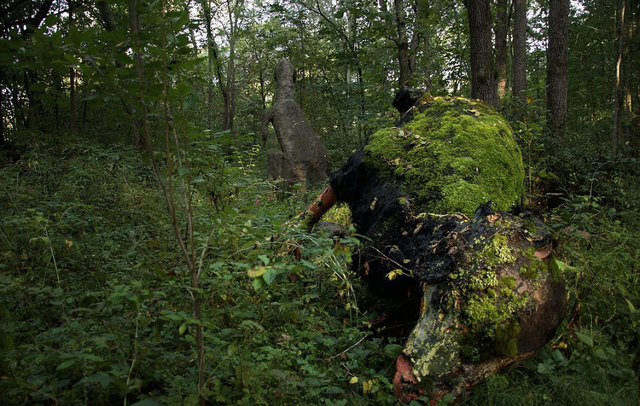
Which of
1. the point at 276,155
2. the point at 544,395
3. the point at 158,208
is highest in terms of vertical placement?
the point at 276,155

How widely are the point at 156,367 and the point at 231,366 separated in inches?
15.3

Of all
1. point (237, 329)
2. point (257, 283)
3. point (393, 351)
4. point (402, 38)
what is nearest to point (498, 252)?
point (393, 351)

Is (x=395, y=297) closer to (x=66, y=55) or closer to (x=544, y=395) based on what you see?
(x=544, y=395)

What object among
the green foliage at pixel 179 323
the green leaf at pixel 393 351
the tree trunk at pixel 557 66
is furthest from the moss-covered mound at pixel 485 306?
the tree trunk at pixel 557 66

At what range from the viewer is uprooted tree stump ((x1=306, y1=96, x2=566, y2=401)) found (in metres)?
1.89

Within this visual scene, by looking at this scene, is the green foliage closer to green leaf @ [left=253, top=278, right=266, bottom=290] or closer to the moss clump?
green leaf @ [left=253, top=278, right=266, bottom=290]

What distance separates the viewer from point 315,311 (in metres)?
2.88

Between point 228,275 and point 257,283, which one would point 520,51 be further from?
point 257,283

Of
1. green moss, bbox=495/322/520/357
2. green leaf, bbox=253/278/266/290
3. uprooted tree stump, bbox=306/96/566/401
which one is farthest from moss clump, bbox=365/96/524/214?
green leaf, bbox=253/278/266/290

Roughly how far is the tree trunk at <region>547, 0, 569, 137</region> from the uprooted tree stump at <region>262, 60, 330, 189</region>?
18.0 ft

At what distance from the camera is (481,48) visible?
17.9 ft

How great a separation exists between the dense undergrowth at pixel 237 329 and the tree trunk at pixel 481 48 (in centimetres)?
287

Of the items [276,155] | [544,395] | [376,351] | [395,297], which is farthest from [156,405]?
[276,155]

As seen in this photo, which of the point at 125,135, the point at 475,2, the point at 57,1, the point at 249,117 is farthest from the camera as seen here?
the point at 249,117
